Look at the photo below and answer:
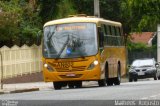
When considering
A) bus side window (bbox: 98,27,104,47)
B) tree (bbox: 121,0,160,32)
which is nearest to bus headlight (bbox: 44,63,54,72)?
bus side window (bbox: 98,27,104,47)

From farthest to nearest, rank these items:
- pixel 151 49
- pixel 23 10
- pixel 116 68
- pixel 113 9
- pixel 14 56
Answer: pixel 151 49 < pixel 113 9 < pixel 23 10 < pixel 14 56 < pixel 116 68

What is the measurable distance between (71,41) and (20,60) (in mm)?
12164

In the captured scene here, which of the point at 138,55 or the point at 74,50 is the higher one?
the point at 74,50

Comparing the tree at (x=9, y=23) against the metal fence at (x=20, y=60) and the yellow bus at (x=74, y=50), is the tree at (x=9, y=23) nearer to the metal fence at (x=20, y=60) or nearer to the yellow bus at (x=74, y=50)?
the metal fence at (x=20, y=60)

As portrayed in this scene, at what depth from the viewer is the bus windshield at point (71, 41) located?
90.2 ft

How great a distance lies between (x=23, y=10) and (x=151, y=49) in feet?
113

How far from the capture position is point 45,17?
46.6m

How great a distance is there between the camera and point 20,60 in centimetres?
3925

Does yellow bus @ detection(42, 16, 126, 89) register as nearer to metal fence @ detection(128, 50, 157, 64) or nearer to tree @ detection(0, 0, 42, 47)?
tree @ detection(0, 0, 42, 47)

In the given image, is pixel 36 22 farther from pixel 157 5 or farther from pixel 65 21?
pixel 65 21

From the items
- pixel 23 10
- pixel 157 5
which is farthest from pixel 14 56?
pixel 157 5

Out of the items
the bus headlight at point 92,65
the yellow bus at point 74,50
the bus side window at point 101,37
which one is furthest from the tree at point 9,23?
the bus headlight at point 92,65

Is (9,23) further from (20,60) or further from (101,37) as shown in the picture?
(101,37)

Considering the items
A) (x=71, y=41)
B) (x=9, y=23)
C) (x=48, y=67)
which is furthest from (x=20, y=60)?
(x=71, y=41)
